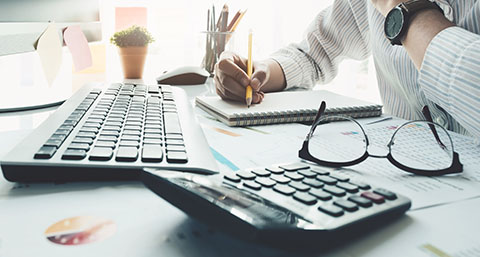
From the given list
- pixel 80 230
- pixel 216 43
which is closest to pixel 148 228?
pixel 80 230

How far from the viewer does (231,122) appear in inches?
24.0

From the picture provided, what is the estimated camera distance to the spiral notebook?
615 millimetres

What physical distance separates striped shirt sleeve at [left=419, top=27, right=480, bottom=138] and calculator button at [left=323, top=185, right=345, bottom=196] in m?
0.32

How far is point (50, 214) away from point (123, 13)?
1766 mm

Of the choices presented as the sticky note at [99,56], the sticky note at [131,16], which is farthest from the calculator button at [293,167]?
the sticky note at [131,16]

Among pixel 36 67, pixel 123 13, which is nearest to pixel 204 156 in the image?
pixel 36 67

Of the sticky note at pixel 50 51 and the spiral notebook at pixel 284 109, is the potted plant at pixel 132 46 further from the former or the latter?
the spiral notebook at pixel 284 109

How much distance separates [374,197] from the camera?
Answer: 297mm

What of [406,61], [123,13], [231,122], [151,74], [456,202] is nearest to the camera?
[456,202]

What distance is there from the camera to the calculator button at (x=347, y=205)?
0.90 ft

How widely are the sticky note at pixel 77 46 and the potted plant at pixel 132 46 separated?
0.11 metres

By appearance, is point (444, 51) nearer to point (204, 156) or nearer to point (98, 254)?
point (204, 156)

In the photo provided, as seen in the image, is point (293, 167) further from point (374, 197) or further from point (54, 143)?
point (54, 143)

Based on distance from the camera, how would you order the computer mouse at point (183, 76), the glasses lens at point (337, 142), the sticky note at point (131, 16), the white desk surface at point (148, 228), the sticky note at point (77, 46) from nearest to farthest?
the white desk surface at point (148, 228) → the glasses lens at point (337, 142) → the sticky note at point (77, 46) → the computer mouse at point (183, 76) → the sticky note at point (131, 16)
